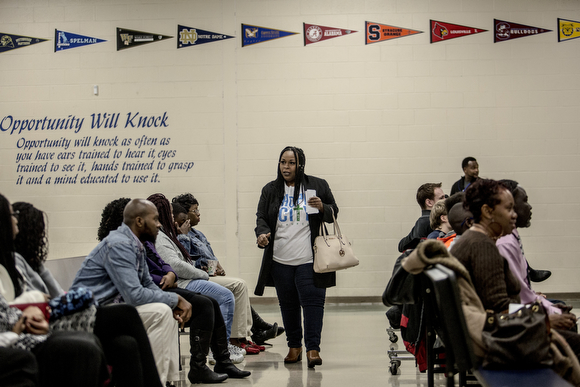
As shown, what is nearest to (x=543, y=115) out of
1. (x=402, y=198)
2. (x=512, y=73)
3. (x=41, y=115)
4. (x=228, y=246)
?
(x=512, y=73)

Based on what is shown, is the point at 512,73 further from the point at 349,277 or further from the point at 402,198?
the point at 349,277

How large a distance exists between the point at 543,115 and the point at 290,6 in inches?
122

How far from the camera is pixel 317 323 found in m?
3.94

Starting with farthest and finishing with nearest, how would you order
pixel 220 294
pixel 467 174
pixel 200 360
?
1. pixel 467 174
2. pixel 220 294
3. pixel 200 360

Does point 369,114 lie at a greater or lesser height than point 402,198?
greater

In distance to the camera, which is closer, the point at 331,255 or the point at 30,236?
the point at 30,236

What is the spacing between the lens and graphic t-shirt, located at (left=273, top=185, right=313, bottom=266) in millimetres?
4012

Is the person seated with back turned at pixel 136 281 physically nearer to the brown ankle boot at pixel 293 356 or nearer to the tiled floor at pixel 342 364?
the tiled floor at pixel 342 364

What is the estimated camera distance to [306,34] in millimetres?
6676

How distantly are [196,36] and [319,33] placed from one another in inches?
55.2

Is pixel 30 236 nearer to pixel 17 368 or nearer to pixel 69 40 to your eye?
pixel 17 368

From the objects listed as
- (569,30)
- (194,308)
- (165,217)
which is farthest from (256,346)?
(569,30)

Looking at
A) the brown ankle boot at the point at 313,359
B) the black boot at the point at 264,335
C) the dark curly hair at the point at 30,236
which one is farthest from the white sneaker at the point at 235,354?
the dark curly hair at the point at 30,236

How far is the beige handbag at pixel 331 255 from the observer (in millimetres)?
3818
